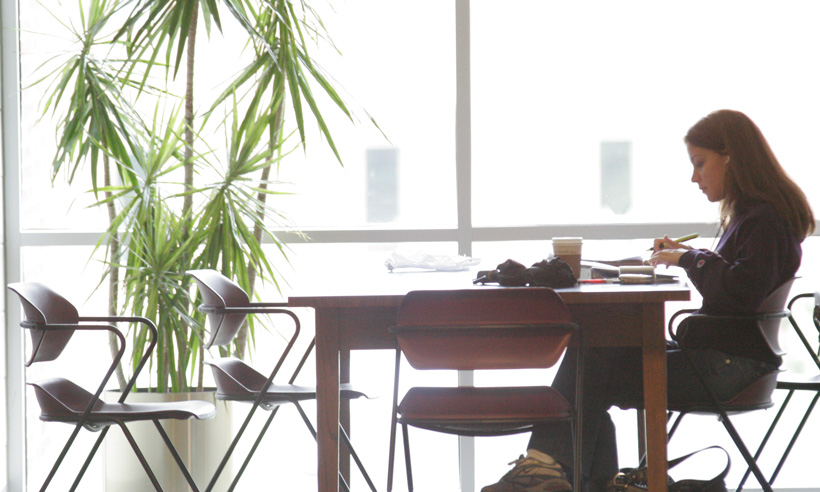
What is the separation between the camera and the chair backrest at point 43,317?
7.80 ft

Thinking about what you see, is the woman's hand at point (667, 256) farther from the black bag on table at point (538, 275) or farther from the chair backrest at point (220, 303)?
the chair backrest at point (220, 303)

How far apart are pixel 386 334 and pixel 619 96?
2.13 m

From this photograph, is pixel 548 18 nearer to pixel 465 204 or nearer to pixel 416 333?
pixel 465 204

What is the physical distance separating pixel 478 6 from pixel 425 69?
37cm

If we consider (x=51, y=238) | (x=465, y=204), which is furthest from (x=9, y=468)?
(x=465, y=204)

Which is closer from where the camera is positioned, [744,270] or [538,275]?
[538,275]

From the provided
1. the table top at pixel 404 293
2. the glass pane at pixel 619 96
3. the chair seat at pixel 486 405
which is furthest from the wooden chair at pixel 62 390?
the glass pane at pixel 619 96

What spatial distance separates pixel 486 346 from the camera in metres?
2.04

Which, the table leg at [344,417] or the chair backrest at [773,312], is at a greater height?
the chair backrest at [773,312]

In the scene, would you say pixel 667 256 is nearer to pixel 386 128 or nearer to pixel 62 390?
pixel 386 128

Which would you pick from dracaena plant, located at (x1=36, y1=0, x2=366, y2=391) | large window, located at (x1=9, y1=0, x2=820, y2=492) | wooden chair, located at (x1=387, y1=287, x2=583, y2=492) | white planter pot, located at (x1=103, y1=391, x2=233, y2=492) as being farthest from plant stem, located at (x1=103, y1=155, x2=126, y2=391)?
wooden chair, located at (x1=387, y1=287, x2=583, y2=492)

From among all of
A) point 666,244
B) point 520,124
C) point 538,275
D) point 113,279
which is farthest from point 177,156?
point 666,244

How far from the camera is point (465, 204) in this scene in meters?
3.78

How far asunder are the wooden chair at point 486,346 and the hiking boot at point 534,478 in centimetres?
17
